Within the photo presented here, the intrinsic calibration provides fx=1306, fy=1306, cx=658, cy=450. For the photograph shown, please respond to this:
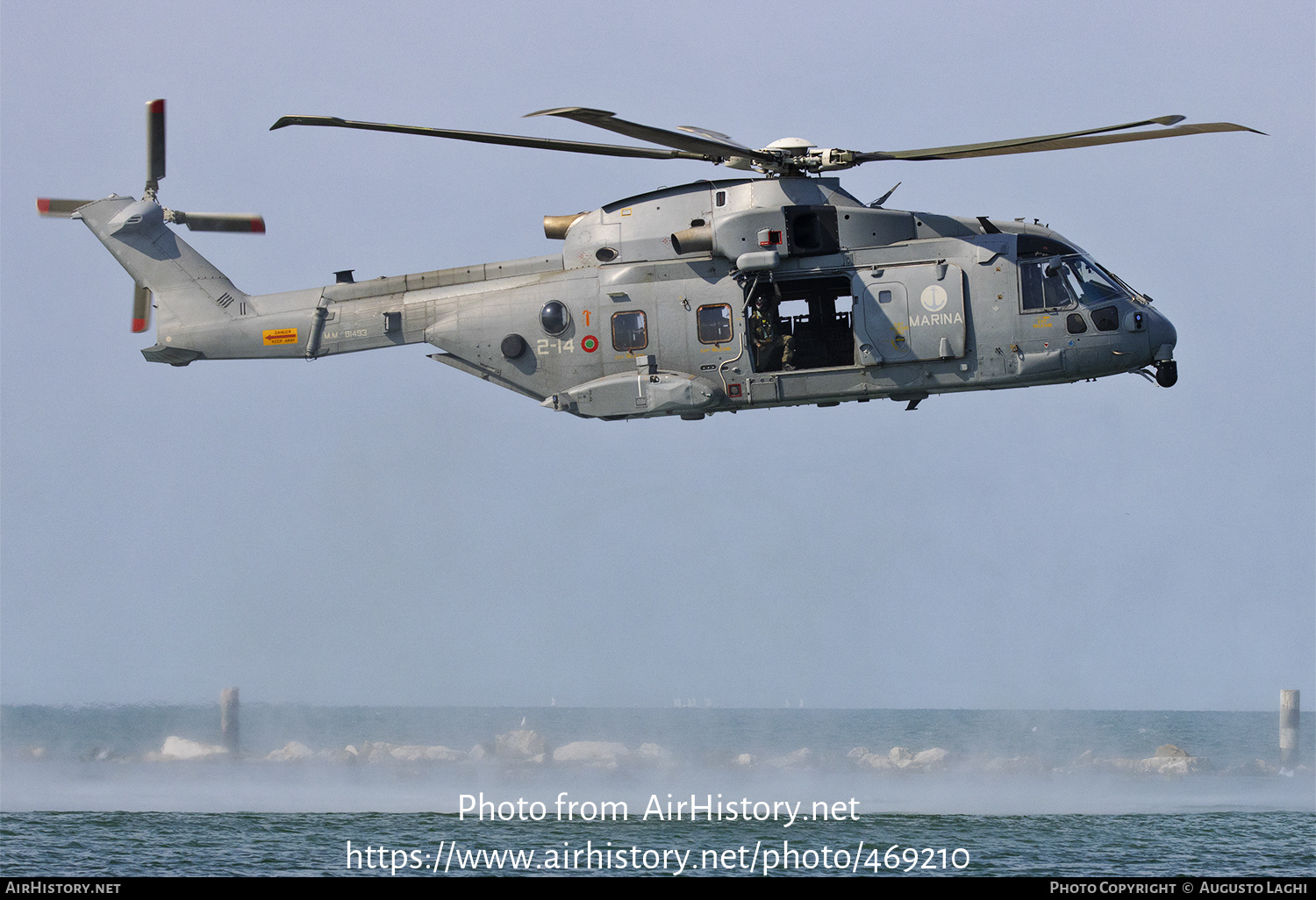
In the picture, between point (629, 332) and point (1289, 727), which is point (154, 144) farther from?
point (1289, 727)

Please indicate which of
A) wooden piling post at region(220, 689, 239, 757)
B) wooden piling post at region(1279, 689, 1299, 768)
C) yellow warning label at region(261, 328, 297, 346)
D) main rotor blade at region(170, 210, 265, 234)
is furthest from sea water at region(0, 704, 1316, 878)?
wooden piling post at region(1279, 689, 1299, 768)

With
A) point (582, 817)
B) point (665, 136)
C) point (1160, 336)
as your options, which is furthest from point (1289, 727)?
point (665, 136)

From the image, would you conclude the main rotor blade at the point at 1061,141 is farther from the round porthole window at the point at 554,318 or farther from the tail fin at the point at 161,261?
the tail fin at the point at 161,261

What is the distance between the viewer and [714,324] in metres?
18.1

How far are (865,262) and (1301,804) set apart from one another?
25309 millimetres

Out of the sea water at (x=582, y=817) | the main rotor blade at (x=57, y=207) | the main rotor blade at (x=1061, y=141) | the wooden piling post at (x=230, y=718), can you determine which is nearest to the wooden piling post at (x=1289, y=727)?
the sea water at (x=582, y=817)

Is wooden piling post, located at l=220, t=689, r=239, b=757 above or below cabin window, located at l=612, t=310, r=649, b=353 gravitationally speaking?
below

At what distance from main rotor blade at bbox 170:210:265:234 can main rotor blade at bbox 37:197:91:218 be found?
1568 mm

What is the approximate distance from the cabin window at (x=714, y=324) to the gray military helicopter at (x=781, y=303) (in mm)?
19

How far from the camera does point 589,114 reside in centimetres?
1530

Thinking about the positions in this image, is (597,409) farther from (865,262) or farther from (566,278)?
(865,262)

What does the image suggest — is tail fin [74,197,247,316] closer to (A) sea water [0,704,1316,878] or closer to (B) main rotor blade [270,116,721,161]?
(B) main rotor blade [270,116,721,161]

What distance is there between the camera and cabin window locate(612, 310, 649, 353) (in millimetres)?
18297

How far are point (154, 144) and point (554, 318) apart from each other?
754cm
